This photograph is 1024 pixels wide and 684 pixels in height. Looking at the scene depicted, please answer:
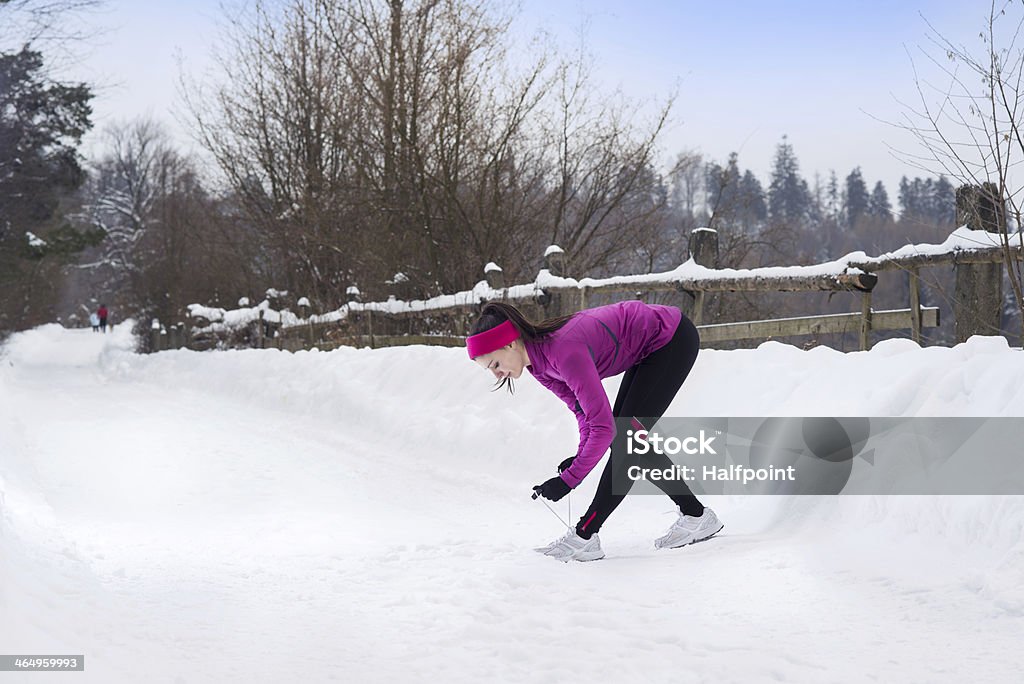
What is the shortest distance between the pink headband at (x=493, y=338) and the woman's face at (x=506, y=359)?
0.03m

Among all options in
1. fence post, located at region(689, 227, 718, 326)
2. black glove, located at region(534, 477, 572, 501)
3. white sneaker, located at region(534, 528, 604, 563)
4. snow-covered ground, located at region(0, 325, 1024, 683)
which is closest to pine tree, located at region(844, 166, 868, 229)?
fence post, located at region(689, 227, 718, 326)

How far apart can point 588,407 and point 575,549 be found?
2.68ft

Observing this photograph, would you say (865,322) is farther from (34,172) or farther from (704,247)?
(34,172)

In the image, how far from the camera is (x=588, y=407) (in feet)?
12.2

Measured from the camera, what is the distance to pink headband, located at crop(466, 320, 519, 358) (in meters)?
3.70

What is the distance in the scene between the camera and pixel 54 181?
2705 centimetres

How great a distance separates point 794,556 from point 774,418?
5.17ft

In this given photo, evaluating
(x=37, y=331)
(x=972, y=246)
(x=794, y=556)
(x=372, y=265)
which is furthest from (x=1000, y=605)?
(x=37, y=331)

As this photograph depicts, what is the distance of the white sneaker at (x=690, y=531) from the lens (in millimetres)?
4219

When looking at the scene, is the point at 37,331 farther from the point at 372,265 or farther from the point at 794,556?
the point at 794,556

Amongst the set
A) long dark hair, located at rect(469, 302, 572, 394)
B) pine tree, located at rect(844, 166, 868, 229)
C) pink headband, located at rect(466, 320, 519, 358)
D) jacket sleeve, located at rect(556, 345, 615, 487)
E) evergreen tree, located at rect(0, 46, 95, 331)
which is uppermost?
pine tree, located at rect(844, 166, 868, 229)

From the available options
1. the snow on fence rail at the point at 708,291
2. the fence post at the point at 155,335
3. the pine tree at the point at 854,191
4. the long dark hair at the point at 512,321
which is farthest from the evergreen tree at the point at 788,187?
the long dark hair at the point at 512,321

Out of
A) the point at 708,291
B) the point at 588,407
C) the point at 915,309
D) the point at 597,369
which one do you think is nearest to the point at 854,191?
the point at 708,291

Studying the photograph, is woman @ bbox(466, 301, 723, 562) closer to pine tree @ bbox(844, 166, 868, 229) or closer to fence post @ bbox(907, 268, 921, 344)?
fence post @ bbox(907, 268, 921, 344)
